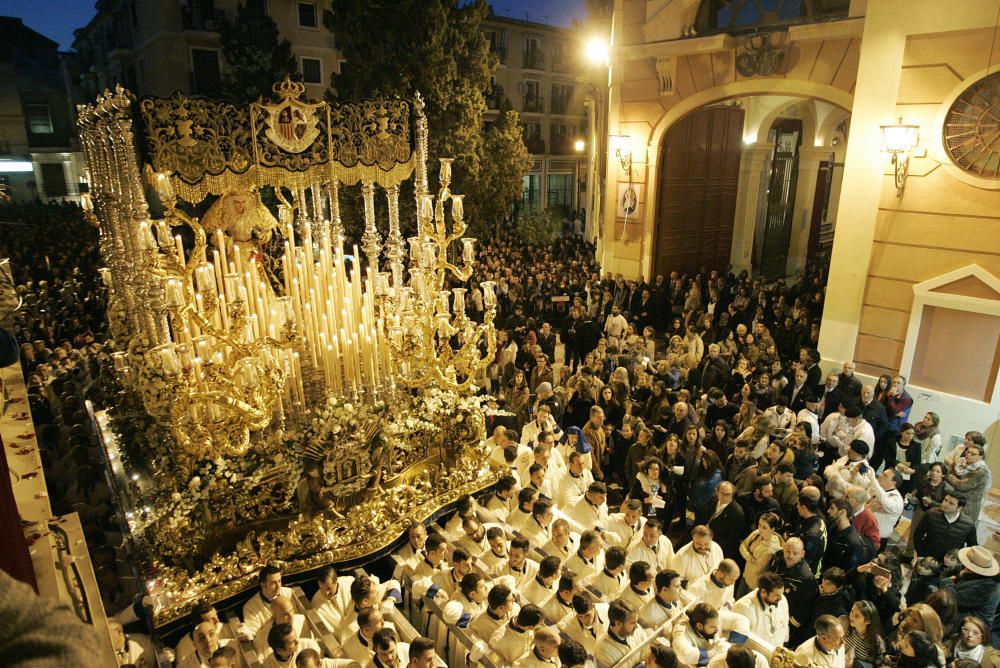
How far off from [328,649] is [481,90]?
1359 cm

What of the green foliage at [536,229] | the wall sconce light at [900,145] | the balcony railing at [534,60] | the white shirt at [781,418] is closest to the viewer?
the white shirt at [781,418]

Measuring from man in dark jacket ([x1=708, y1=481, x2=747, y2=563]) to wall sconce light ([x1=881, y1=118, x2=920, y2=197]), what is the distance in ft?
18.4

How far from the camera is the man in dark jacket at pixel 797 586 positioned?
16.2 feet

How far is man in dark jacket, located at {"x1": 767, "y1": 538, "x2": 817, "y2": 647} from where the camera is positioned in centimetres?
493

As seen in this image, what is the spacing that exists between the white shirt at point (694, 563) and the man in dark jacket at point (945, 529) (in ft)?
6.57

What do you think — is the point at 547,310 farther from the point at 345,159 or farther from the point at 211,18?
the point at 211,18

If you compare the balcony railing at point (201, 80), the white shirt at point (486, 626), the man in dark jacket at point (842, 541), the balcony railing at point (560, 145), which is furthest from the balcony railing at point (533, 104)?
the white shirt at point (486, 626)

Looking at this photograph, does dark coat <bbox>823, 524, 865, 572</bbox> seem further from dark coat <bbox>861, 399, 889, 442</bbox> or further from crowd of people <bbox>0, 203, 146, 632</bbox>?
crowd of people <bbox>0, 203, 146, 632</bbox>

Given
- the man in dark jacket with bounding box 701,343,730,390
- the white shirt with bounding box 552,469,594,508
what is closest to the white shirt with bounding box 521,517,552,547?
the white shirt with bounding box 552,469,594,508

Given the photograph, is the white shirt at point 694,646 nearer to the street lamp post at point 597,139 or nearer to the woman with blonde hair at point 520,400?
the woman with blonde hair at point 520,400

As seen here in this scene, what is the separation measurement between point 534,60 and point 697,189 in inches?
789

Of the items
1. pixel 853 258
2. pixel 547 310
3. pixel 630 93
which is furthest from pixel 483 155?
pixel 853 258

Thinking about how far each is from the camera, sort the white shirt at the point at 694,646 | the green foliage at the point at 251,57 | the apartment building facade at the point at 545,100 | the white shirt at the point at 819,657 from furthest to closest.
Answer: the apartment building facade at the point at 545,100
the green foliage at the point at 251,57
the white shirt at the point at 694,646
the white shirt at the point at 819,657

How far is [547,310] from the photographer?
13.1 metres
